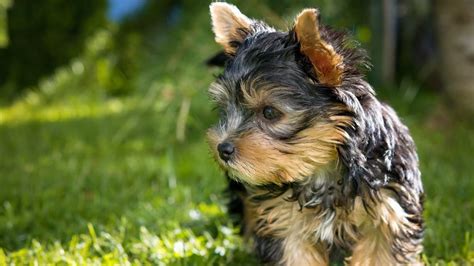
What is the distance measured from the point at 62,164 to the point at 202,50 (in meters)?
1.55

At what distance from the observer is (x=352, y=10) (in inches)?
312

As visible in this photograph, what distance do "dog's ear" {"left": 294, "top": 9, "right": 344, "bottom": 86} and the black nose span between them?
502 millimetres

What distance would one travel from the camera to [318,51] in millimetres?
3500

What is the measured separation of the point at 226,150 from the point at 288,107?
341 millimetres

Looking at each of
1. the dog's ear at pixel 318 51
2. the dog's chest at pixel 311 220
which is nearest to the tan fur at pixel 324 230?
the dog's chest at pixel 311 220

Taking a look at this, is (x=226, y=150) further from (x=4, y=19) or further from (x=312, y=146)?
(x=4, y=19)

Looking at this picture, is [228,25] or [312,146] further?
[228,25]

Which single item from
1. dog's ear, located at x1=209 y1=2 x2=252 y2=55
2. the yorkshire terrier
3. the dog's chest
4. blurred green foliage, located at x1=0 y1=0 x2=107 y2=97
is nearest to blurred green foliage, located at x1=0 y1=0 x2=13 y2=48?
blurred green foliage, located at x1=0 y1=0 x2=107 y2=97

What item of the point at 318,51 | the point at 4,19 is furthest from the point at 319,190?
the point at 4,19

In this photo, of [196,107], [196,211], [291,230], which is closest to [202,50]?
[196,107]

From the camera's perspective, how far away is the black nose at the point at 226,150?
11.8 feet

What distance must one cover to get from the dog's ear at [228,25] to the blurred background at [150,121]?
56cm

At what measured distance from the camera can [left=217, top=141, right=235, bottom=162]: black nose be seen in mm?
3586

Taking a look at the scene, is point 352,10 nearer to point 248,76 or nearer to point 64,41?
point 64,41
